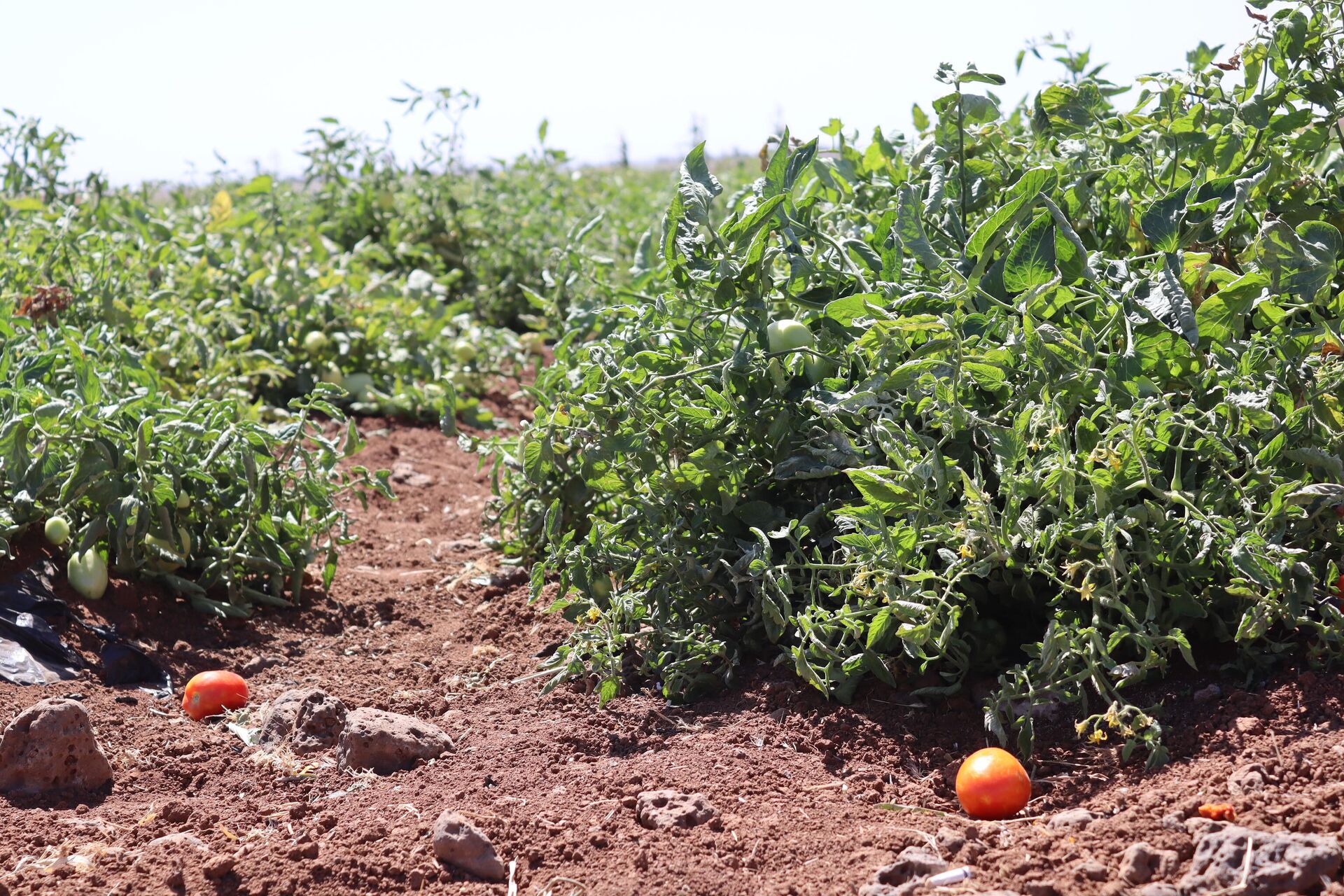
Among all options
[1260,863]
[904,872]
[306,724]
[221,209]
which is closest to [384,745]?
[306,724]

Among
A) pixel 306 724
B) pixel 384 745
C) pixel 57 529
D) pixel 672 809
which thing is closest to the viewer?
pixel 672 809

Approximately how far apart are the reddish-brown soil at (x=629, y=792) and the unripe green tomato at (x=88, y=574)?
0.18m

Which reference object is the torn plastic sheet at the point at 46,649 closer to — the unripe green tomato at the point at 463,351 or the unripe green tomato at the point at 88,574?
the unripe green tomato at the point at 88,574

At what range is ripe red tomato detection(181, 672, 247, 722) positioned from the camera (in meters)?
2.78

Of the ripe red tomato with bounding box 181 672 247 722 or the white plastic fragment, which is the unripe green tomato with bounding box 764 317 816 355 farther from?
the ripe red tomato with bounding box 181 672 247 722

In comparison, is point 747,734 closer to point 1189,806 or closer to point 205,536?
point 1189,806

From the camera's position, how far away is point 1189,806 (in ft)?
6.28

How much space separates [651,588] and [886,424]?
0.72 metres

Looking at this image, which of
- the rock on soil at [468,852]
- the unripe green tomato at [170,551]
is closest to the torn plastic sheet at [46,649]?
the unripe green tomato at [170,551]

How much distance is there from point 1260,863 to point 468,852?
3.92 feet

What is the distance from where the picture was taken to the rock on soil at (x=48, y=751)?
2.32m

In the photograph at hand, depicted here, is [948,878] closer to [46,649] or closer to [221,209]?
[46,649]

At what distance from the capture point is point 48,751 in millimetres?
2346

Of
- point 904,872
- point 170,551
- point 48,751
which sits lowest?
point 48,751
